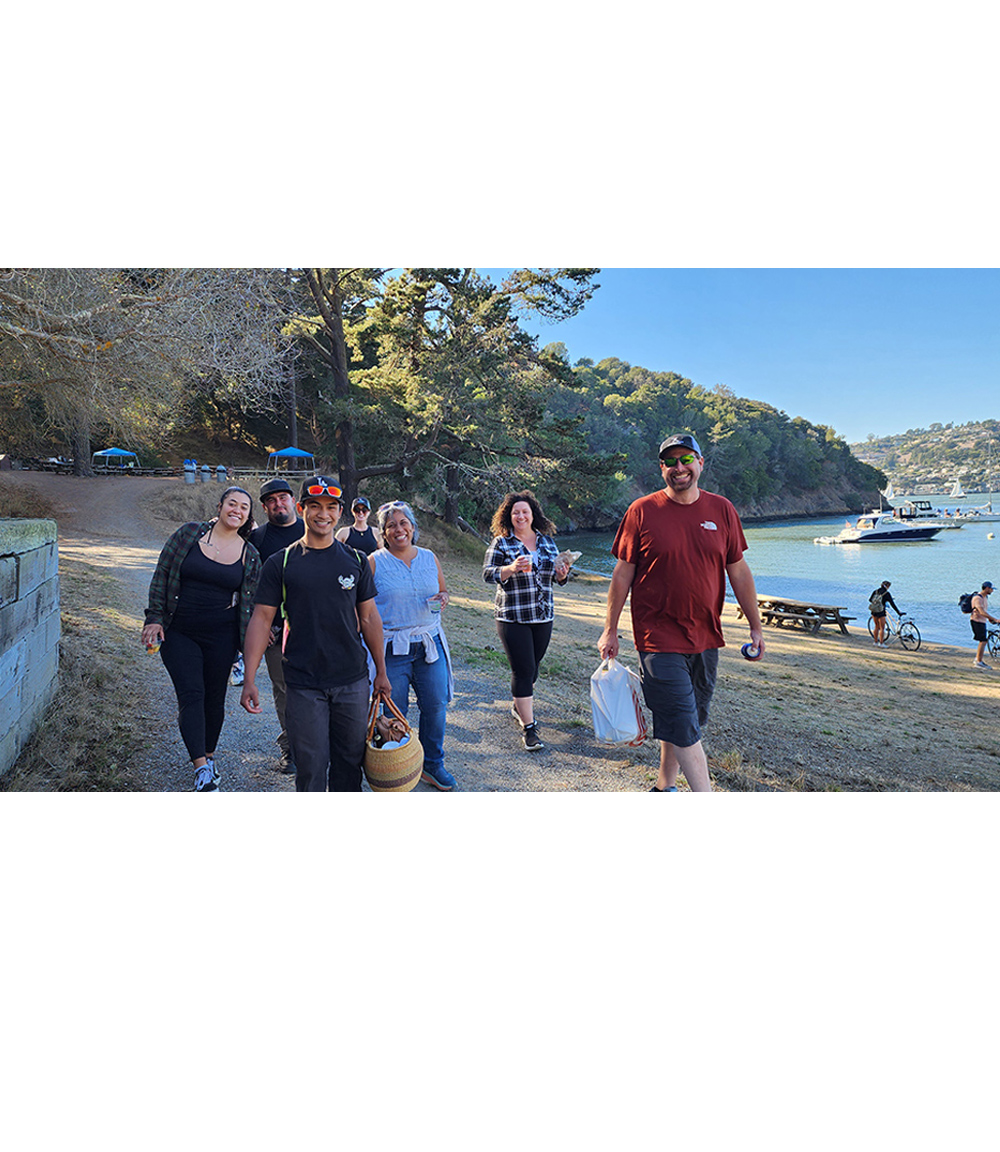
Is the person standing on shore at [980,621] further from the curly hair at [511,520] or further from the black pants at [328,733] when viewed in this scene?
the black pants at [328,733]

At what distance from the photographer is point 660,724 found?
314 cm

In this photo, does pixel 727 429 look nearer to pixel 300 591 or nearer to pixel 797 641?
pixel 797 641

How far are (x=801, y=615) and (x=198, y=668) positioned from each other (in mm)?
15742

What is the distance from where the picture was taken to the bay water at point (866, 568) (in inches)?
967

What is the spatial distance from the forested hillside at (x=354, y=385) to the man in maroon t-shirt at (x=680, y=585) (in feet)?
18.2

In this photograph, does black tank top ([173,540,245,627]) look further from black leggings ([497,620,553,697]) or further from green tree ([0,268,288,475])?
green tree ([0,268,288,475])

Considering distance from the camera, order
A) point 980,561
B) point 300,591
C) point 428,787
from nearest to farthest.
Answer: point 300,591, point 428,787, point 980,561

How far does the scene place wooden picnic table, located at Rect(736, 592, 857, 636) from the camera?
1639 centimetres

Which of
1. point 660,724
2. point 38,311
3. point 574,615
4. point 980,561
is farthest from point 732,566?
point 980,561

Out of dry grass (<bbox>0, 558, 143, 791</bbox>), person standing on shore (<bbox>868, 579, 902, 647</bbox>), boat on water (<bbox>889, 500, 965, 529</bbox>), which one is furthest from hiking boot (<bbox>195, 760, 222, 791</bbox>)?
boat on water (<bbox>889, 500, 965, 529</bbox>)

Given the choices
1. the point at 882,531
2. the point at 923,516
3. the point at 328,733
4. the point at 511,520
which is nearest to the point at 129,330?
the point at 511,520

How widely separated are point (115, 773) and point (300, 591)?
1.90 metres

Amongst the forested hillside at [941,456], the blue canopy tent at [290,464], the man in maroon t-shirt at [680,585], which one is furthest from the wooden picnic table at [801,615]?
the forested hillside at [941,456]

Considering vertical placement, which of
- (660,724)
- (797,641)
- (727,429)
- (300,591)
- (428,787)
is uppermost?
(727,429)
